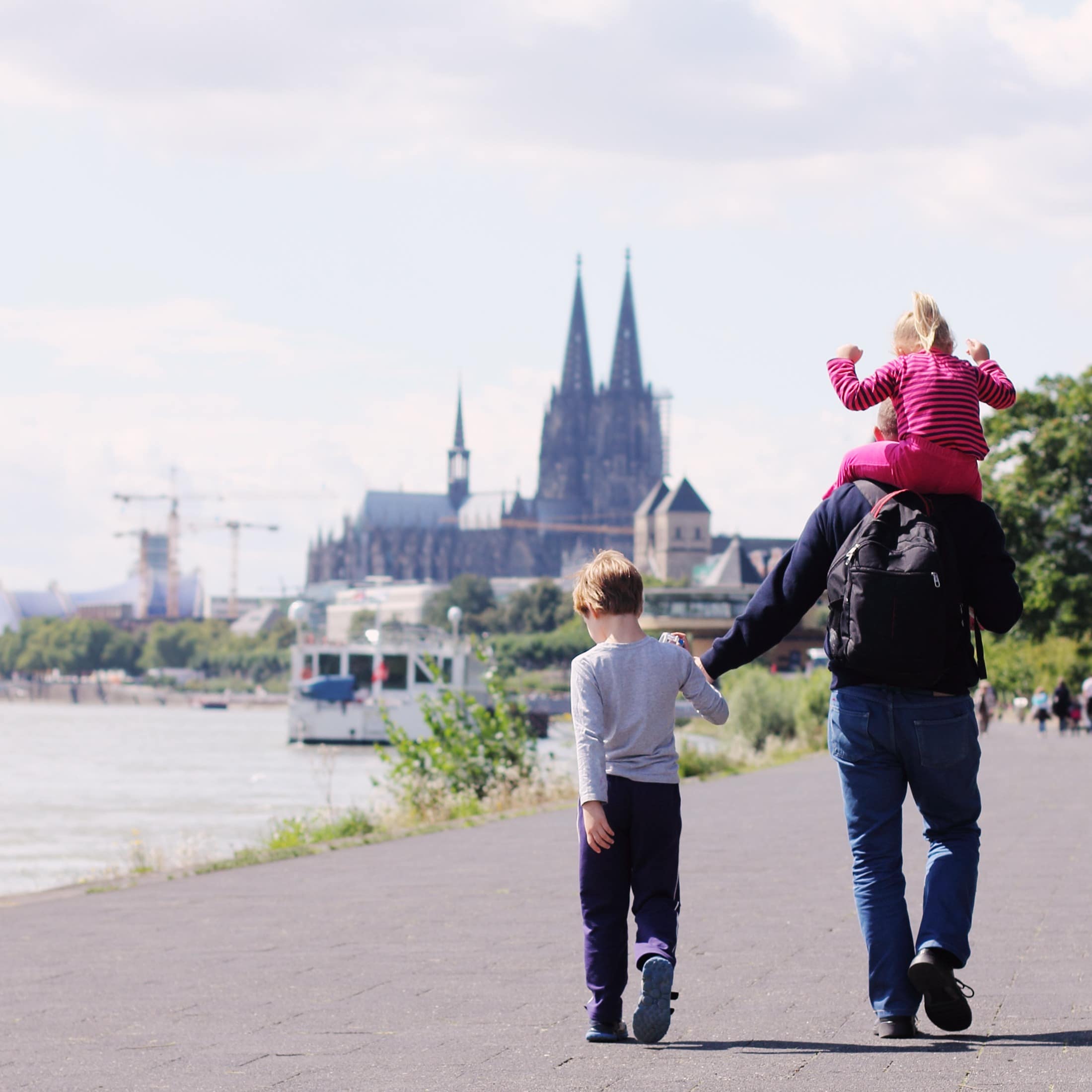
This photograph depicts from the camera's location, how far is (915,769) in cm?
418

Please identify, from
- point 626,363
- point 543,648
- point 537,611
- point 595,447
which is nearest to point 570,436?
point 595,447

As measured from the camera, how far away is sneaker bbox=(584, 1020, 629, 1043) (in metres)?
4.27

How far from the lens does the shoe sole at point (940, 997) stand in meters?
4.08

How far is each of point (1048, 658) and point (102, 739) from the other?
1267 inches

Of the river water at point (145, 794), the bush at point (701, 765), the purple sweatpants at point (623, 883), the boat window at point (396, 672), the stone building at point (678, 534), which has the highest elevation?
the stone building at point (678, 534)

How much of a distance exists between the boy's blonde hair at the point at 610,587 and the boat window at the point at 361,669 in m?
61.8

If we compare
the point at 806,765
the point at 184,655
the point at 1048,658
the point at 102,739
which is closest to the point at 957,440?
the point at 806,765

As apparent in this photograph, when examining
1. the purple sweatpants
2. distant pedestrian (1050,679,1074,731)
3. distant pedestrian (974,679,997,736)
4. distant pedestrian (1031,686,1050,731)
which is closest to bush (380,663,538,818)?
the purple sweatpants

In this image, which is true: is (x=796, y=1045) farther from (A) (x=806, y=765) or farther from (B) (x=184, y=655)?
(B) (x=184, y=655)

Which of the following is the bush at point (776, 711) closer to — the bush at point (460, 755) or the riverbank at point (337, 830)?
the riverbank at point (337, 830)

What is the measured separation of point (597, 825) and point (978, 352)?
1451mm

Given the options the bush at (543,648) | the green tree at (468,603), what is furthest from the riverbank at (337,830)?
the green tree at (468,603)

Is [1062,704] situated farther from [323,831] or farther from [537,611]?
[537,611]

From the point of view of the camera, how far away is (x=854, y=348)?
440 centimetres
